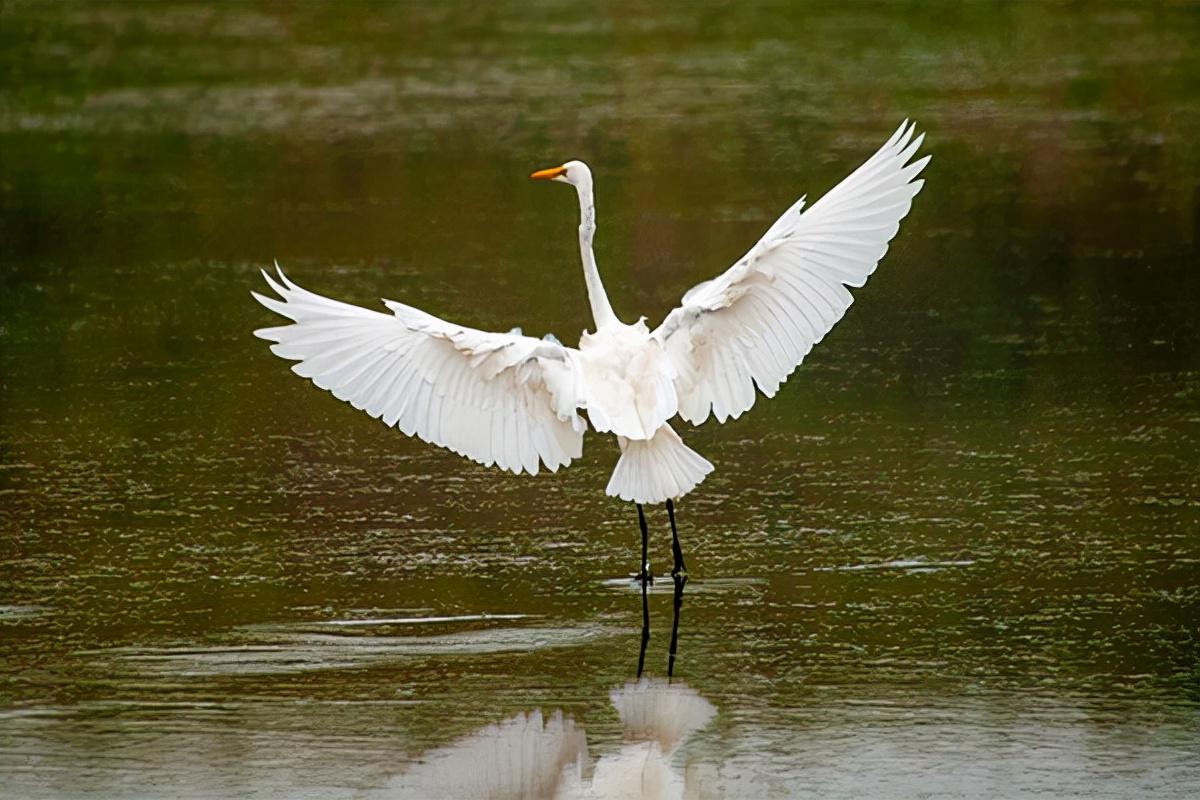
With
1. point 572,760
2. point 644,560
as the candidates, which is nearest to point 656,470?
point 644,560

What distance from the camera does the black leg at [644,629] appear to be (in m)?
6.64

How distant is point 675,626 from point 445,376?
1205mm

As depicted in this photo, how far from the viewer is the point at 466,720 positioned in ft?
20.4

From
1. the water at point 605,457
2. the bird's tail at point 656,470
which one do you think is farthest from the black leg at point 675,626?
the bird's tail at point 656,470

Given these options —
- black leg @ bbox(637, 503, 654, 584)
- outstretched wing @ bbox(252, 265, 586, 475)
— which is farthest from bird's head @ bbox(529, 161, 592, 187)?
black leg @ bbox(637, 503, 654, 584)

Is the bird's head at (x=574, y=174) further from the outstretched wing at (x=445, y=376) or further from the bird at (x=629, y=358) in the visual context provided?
the outstretched wing at (x=445, y=376)

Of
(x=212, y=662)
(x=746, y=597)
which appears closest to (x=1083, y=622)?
(x=746, y=597)

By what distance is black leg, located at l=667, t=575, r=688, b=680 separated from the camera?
6605 millimetres

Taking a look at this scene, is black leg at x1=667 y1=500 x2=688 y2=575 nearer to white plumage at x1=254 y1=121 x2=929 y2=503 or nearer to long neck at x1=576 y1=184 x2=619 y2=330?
white plumage at x1=254 y1=121 x2=929 y2=503

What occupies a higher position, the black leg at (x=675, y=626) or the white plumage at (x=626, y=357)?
the white plumage at (x=626, y=357)

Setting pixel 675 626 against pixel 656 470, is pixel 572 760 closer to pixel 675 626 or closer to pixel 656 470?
pixel 675 626

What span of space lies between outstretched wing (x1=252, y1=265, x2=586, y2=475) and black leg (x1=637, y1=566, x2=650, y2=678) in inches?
21.9

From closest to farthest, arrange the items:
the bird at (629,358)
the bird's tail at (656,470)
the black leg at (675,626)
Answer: the black leg at (675,626) → the bird's tail at (656,470) → the bird at (629,358)

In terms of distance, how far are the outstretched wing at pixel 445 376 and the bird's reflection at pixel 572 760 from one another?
1.29m
